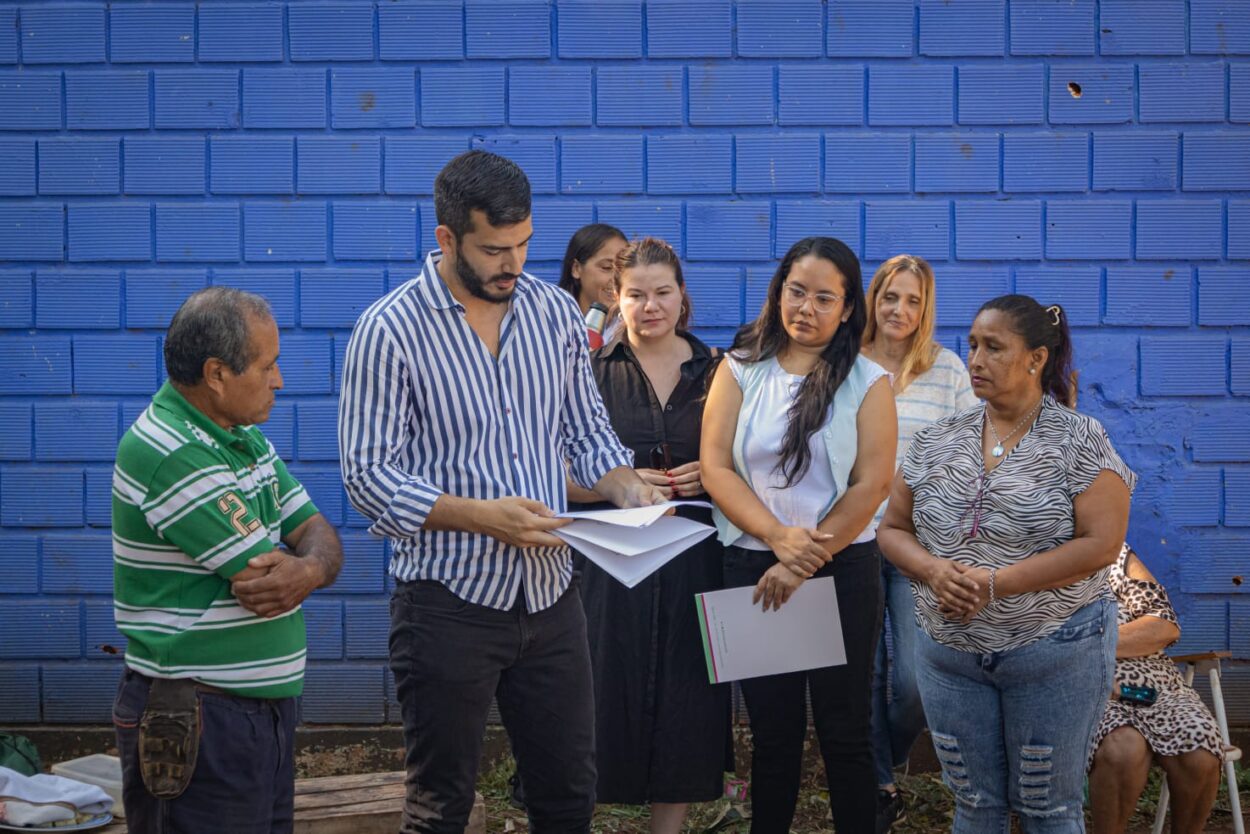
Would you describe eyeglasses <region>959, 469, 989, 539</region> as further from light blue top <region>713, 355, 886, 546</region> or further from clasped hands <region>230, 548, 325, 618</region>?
clasped hands <region>230, 548, 325, 618</region>

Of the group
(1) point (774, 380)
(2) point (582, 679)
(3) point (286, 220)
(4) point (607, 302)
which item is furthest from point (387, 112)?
(2) point (582, 679)

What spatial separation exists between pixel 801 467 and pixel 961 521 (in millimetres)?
540

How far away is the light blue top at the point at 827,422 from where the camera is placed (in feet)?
12.7

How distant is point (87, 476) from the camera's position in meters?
5.29

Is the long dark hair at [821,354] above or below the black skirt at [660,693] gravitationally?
above

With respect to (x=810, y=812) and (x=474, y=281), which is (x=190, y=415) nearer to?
(x=474, y=281)

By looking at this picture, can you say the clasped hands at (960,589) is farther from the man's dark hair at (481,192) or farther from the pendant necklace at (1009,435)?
the man's dark hair at (481,192)

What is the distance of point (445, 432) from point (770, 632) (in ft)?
4.37

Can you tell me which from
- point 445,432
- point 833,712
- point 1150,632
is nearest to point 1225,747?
point 1150,632

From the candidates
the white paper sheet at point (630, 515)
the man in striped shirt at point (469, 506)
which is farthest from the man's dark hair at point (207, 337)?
the white paper sheet at point (630, 515)

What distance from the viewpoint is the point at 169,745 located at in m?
2.62

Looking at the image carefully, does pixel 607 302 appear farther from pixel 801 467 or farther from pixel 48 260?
pixel 48 260

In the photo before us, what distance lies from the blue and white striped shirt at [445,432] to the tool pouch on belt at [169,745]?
0.59 m

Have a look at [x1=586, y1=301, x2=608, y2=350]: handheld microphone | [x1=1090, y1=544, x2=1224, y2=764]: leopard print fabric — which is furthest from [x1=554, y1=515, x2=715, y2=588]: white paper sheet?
[x1=1090, y1=544, x2=1224, y2=764]: leopard print fabric
